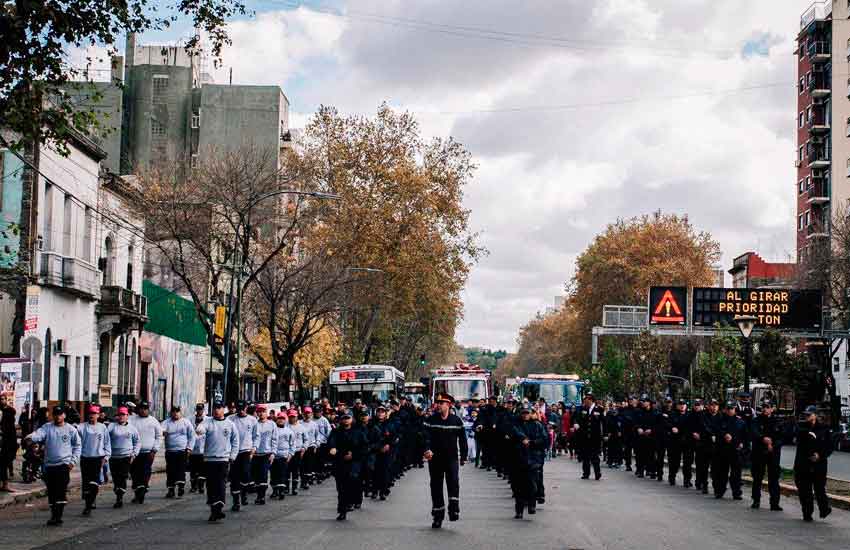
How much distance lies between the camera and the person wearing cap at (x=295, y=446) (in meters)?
24.0

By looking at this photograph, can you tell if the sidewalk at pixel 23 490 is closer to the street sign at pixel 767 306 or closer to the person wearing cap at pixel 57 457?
the person wearing cap at pixel 57 457

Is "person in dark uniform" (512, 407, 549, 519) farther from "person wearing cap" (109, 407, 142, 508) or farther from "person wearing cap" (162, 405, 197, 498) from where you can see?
"person wearing cap" (162, 405, 197, 498)

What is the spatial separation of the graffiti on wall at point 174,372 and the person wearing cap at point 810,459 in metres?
39.1

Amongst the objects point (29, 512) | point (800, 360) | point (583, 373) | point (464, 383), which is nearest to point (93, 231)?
point (464, 383)

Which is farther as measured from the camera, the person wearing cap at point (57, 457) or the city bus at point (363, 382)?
the city bus at point (363, 382)

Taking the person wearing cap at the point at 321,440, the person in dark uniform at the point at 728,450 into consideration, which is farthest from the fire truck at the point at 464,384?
the person in dark uniform at the point at 728,450

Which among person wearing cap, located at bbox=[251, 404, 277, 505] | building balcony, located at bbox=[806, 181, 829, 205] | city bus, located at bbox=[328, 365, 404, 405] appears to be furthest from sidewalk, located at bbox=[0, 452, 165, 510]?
building balcony, located at bbox=[806, 181, 829, 205]

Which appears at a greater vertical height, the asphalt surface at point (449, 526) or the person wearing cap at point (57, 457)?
the person wearing cap at point (57, 457)

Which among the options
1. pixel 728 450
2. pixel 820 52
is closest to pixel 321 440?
pixel 728 450

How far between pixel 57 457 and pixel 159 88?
6096 cm

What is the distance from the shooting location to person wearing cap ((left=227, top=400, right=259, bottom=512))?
2055 cm

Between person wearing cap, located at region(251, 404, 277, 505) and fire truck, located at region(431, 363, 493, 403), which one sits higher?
fire truck, located at region(431, 363, 493, 403)

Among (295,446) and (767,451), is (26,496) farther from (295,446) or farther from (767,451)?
(767,451)

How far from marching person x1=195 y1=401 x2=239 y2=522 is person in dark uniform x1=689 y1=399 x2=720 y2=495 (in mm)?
9675
